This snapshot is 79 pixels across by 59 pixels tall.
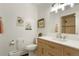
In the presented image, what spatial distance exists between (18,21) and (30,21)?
172 mm

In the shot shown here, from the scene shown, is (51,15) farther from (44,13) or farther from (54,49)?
(54,49)

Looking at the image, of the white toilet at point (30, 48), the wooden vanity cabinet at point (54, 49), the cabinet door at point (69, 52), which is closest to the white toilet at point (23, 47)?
the white toilet at point (30, 48)

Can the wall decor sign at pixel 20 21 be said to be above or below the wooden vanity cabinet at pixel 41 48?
above

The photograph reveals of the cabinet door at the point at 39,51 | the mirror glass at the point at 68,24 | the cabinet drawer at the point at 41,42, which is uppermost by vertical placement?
the mirror glass at the point at 68,24

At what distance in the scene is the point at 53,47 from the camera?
6.16ft

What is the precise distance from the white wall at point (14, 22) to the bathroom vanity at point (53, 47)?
7.2 inches

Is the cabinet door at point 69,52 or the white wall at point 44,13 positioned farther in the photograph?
the white wall at point 44,13

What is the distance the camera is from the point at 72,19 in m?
1.91

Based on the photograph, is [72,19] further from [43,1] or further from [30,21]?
[30,21]

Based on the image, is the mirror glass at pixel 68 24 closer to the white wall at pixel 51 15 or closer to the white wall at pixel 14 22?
the white wall at pixel 51 15

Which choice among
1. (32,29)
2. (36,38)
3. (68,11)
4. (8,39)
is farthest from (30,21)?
(68,11)

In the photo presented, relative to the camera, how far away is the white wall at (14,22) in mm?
1821

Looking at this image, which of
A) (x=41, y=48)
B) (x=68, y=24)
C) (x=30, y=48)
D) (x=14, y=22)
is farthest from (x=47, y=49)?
(x=14, y=22)

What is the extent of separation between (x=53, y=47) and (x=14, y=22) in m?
0.67
